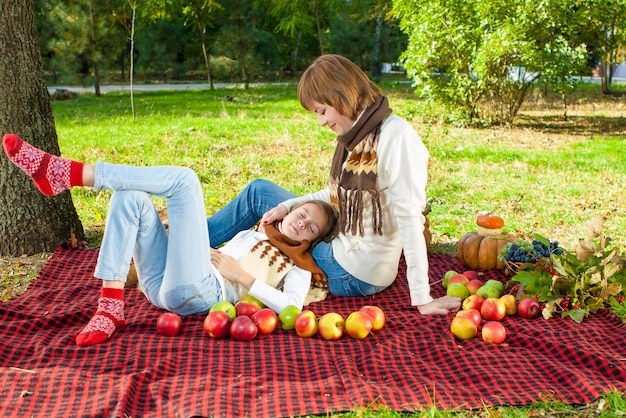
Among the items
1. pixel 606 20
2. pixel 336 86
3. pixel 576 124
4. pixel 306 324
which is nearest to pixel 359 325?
pixel 306 324

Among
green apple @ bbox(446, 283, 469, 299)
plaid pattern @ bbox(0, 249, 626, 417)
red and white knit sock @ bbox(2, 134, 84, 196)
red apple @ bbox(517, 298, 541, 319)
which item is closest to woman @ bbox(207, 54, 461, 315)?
green apple @ bbox(446, 283, 469, 299)

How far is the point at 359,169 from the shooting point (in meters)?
4.32

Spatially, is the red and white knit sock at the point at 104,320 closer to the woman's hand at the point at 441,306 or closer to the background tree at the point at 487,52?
the woman's hand at the point at 441,306

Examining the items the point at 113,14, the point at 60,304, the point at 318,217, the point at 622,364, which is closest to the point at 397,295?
the point at 318,217

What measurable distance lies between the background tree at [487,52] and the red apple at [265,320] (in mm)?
8751

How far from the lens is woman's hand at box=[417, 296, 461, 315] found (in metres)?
4.35

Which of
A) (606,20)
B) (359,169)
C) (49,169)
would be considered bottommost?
(359,169)

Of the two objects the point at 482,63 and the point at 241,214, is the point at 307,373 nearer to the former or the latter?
the point at 241,214

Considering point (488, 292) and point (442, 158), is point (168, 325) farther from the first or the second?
point (442, 158)

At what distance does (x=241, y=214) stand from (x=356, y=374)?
2.01m

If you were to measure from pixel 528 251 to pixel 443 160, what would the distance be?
474 cm

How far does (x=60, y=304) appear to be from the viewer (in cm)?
461

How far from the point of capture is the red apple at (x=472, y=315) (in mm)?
4113

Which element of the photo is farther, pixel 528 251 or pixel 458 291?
pixel 528 251
